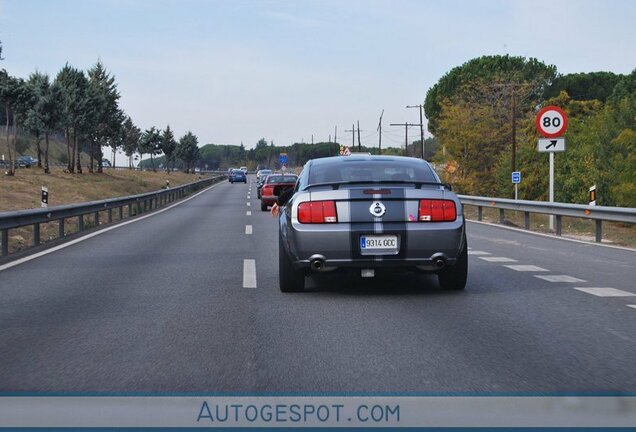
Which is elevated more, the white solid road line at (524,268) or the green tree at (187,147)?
the green tree at (187,147)

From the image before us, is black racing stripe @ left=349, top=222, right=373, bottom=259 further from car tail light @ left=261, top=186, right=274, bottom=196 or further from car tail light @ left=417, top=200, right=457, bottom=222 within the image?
car tail light @ left=261, top=186, right=274, bottom=196

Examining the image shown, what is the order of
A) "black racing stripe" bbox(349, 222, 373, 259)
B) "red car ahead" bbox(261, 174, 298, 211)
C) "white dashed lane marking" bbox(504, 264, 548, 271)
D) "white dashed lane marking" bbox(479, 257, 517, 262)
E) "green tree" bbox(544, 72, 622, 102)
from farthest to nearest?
"green tree" bbox(544, 72, 622, 102) → "red car ahead" bbox(261, 174, 298, 211) → "white dashed lane marking" bbox(479, 257, 517, 262) → "white dashed lane marking" bbox(504, 264, 548, 271) → "black racing stripe" bbox(349, 222, 373, 259)

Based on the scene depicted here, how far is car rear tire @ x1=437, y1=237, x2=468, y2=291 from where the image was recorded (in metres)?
8.10

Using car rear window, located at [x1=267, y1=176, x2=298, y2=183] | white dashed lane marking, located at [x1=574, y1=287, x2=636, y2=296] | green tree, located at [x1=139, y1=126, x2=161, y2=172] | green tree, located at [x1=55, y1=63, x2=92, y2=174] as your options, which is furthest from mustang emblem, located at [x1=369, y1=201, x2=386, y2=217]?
green tree, located at [x1=139, y1=126, x2=161, y2=172]

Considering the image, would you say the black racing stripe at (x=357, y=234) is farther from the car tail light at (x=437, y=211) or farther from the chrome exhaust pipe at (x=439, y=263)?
the chrome exhaust pipe at (x=439, y=263)

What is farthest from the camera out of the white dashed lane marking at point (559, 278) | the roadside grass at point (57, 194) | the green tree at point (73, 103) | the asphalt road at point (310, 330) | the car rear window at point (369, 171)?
the green tree at point (73, 103)

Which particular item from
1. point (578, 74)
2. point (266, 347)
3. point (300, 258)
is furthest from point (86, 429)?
point (578, 74)

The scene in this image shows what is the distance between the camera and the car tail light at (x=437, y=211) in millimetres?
7730

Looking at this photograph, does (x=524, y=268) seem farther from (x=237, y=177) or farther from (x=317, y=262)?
(x=237, y=177)

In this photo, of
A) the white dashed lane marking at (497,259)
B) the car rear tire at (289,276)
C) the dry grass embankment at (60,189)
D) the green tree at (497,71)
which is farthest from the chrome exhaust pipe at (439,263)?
the green tree at (497,71)

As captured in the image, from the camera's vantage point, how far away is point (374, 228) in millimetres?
7637

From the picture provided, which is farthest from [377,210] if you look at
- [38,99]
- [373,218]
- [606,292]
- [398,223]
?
[38,99]

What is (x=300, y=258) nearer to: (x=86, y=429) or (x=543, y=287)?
(x=543, y=287)

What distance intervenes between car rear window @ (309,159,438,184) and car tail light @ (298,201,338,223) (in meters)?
0.76
